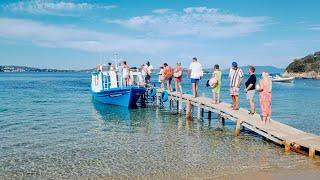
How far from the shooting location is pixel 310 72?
150125mm

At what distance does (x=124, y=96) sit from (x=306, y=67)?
13771cm

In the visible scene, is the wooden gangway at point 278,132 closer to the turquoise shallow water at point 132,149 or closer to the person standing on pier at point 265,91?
the turquoise shallow water at point 132,149

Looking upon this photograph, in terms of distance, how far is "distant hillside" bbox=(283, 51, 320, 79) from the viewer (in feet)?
489

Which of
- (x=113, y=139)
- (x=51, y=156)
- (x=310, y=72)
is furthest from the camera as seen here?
(x=310, y=72)

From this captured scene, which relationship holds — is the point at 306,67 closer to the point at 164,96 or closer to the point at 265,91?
the point at 164,96

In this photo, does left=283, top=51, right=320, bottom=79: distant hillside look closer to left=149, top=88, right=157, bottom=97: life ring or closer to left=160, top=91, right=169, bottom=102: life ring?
left=149, top=88, right=157, bottom=97: life ring

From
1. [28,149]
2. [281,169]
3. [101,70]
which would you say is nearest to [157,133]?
[28,149]

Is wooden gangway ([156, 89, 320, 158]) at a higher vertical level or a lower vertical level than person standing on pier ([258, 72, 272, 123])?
lower

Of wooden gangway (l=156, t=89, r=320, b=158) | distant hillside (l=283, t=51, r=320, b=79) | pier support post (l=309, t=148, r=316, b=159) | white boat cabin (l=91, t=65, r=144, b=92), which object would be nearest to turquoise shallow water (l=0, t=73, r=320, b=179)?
pier support post (l=309, t=148, r=316, b=159)

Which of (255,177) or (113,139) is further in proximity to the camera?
(113,139)

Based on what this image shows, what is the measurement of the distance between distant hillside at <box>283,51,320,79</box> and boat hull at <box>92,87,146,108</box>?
412 ft

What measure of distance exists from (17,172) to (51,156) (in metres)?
2.14

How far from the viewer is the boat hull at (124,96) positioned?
2888 centimetres

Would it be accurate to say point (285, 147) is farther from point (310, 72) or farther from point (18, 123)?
point (310, 72)
